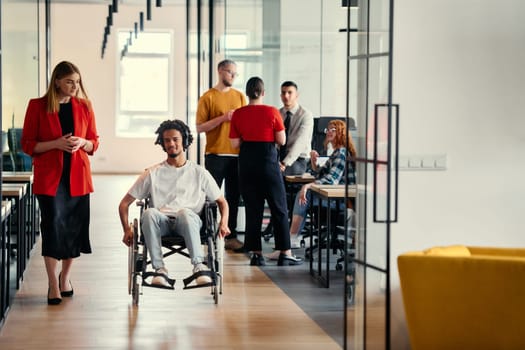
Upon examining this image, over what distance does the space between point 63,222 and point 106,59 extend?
55.9 ft

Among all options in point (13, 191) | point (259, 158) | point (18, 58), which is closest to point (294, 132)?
point (259, 158)

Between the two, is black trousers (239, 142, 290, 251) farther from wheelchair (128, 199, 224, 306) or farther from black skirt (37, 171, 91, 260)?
black skirt (37, 171, 91, 260)

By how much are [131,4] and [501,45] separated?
60.6 ft

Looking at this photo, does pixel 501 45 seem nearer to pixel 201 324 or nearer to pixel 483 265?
pixel 483 265

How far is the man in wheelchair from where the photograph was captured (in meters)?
6.85

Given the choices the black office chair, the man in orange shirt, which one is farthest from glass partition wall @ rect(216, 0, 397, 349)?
the black office chair

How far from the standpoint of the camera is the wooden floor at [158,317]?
219 inches

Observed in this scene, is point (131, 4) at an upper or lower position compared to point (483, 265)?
upper

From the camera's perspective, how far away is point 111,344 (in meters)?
5.50

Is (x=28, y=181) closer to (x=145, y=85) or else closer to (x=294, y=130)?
(x=294, y=130)

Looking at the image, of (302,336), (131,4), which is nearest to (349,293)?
(302,336)

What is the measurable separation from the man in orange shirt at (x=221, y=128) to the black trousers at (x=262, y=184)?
96cm

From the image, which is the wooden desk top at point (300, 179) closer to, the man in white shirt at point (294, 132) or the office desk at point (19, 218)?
the man in white shirt at point (294, 132)

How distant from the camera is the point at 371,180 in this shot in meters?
4.93
